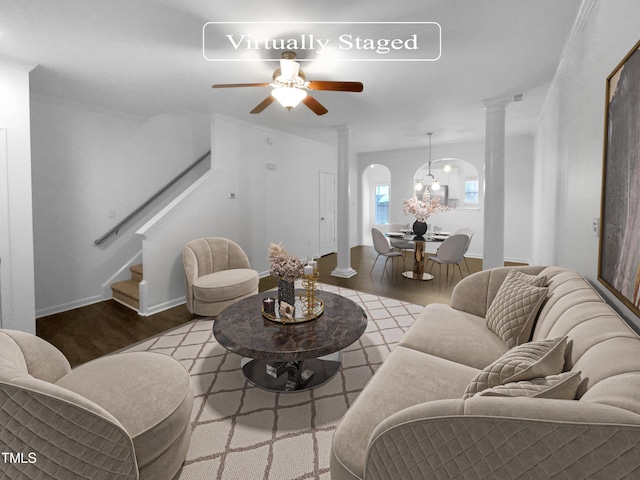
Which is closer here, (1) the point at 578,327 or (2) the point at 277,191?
(1) the point at 578,327

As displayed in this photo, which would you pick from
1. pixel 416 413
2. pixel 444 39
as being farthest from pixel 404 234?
pixel 416 413

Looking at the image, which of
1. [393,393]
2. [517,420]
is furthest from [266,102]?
[517,420]

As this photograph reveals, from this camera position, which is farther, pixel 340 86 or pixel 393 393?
pixel 340 86

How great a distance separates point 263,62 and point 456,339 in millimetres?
2763

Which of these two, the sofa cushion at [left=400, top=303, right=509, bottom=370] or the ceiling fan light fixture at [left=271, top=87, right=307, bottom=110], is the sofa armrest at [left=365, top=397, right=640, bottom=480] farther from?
the ceiling fan light fixture at [left=271, top=87, right=307, bottom=110]

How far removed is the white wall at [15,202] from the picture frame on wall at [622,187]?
4.37 m

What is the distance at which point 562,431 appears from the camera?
0.73 metres

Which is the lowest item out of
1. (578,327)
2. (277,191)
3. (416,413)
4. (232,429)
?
(232,429)

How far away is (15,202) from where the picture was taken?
282cm

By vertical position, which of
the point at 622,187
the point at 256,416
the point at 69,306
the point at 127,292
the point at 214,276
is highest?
the point at 622,187

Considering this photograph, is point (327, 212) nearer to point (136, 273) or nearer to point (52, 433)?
point (136, 273)

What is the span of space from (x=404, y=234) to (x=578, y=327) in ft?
15.2

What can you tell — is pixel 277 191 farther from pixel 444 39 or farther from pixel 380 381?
pixel 380 381

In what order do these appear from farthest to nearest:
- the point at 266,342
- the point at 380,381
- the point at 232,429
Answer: the point at 266,342
the point at 232,429
the point at 380,381
